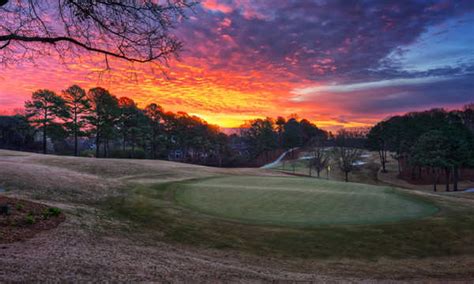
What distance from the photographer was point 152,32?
675 centimetres

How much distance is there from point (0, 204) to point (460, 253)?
15792mm

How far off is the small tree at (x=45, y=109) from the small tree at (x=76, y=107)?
0.90 m

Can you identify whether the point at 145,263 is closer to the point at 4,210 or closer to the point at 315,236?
the point at 4,210

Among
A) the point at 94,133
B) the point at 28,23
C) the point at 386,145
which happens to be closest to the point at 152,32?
the point at 28,23

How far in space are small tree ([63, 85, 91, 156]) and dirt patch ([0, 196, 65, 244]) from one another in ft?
135

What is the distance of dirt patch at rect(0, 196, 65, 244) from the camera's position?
268 inches

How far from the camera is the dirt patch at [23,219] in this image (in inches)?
268

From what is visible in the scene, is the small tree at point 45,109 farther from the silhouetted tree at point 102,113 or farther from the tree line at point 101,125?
the silhouetted tree at point 102,113

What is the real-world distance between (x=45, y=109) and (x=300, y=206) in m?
47.1

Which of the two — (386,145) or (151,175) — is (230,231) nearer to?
(151,175)

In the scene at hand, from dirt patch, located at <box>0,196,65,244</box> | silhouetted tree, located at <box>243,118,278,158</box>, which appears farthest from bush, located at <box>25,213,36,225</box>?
silhouetted tree, located at <box>243,118,278,158</box>

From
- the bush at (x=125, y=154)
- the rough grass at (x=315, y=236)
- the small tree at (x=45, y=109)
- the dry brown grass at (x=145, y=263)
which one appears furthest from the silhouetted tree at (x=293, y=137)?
the dry brown grass at (x=145, y=263)

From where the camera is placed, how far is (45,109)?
44.4m

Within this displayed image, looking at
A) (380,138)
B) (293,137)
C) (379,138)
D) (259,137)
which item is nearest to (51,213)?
(379,138)
